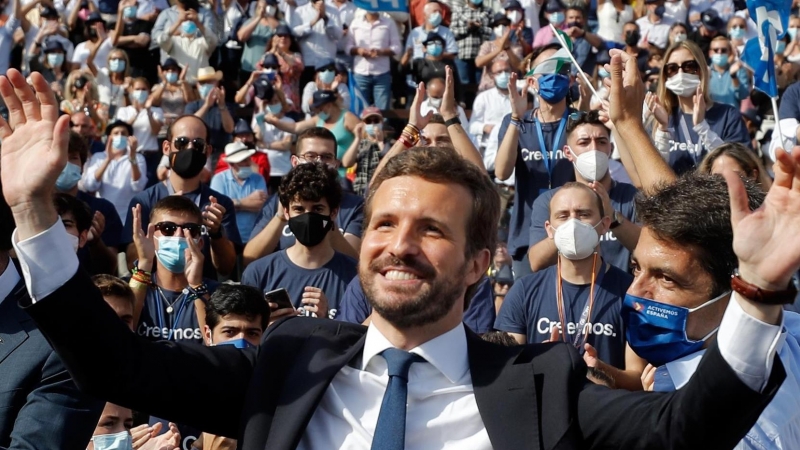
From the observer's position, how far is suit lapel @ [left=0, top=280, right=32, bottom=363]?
3.98m

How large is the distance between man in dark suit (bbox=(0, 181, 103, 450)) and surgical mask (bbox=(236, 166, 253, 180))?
6.26 metres

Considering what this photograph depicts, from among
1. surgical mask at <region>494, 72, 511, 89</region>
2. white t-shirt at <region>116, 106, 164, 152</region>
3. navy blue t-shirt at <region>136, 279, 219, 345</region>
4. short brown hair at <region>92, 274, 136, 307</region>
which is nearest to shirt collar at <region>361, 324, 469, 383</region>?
short brown hair at <region>92, 274, 136, 307</region>

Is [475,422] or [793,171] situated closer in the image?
[793,171]

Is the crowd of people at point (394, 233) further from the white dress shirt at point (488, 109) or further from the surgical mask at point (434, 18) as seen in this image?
the surgical mask at point (434, 18)

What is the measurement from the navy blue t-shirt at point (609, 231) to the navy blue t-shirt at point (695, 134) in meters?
0.43

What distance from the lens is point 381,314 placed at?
120 inches

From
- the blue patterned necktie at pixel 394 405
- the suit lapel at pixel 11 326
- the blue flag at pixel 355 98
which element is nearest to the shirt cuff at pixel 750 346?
the blue patterned necktie at pixel 394 405

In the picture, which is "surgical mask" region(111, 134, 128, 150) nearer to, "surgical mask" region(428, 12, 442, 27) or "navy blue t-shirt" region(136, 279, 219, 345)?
"navy blue t-shirt" region(136, 279, 219, 345)

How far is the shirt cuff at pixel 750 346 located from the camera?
2580 millimetres

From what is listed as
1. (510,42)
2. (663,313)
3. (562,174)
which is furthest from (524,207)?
(510,42)

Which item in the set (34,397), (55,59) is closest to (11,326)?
(34,397)

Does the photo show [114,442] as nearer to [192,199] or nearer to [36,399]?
[36,399]

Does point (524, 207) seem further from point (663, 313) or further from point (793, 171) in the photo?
point (793, 171)

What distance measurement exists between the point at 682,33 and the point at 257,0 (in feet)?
18.5
